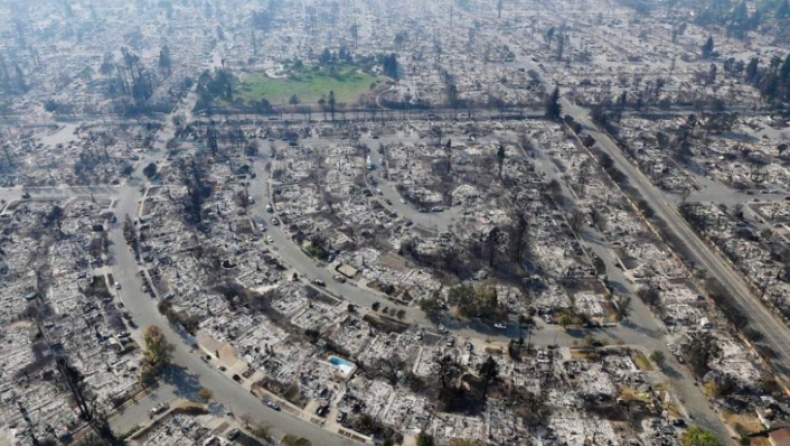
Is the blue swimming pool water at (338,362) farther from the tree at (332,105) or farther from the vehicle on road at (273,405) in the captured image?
the tree at (332,105)

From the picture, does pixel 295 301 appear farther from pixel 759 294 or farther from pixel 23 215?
pixel 759 294

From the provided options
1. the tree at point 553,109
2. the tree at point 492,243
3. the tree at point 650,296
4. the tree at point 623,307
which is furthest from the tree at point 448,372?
the tree at point 553,109

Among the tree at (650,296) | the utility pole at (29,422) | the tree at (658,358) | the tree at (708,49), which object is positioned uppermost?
the tree at (708,49)

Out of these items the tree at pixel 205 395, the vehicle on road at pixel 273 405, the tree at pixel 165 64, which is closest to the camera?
the vehicle on road at pixel 273 405

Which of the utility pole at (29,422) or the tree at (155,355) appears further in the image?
the tree at (155,355)

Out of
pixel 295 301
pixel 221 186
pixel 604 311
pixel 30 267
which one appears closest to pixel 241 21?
pixel 221 186
